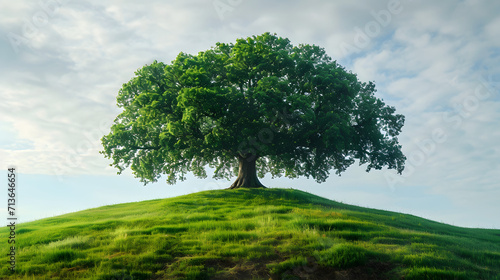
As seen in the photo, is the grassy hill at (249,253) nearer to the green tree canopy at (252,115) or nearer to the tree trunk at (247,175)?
the green tree canopy at (252,115)

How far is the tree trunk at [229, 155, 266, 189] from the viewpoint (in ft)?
111

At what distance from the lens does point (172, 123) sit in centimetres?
2848

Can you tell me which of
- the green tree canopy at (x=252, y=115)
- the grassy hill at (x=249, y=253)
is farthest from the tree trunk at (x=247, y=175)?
the grassy hill at (x=249, y=253)

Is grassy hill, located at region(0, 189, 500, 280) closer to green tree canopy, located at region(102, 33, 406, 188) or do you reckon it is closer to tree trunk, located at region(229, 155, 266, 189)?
green tree canopy, located at region(102, 33, 406, 188)

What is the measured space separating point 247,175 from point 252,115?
7.60 m

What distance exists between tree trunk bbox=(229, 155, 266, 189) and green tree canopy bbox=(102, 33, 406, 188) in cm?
10

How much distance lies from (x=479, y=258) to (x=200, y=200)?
1856cm

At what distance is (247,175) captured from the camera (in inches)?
1348

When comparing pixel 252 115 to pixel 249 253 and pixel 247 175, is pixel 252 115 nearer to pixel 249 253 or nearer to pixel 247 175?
pixel 247 175

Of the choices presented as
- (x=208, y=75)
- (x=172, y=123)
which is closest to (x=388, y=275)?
(x=172, y=123)

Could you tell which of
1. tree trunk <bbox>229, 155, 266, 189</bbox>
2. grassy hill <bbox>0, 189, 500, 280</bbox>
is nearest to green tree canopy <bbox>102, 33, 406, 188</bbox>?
tree trunk <bbox>229, 155, 266, 189</bbox>

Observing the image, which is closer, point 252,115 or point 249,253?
point 249,253

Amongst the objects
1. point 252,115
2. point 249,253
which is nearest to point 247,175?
point 252,115

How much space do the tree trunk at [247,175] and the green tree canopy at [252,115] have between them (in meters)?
0.10
